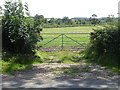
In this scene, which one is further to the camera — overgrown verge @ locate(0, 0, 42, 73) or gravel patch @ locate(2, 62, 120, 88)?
overgrown verge @ locate(0, 0, 42, 73)

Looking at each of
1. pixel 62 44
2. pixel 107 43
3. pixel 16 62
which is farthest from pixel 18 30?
pixel 62 44

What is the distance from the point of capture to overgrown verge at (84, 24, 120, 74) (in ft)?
30.1

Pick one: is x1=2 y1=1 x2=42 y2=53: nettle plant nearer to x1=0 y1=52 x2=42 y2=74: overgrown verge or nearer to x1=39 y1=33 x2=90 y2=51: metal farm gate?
x1=0 y1=52 x2=42 y2=74: overgrown verge

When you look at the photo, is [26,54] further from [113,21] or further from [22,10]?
[113,21]

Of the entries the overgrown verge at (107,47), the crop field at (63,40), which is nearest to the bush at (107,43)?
the overgrown verge at (107,47)

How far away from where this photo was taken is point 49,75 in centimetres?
718

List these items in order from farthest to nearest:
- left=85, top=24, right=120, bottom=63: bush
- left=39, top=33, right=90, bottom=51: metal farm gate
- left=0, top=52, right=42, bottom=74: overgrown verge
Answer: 1. left=39, top=33, right=90, bottom=51: metal farm gate
2. left=85, top=24, right=120, bottom=63: bush
3. left=0, top=52, right=42, bottom=74: overgrown verge

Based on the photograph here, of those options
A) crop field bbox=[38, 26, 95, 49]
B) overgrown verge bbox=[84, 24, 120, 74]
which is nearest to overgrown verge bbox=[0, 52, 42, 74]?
overgrown verge bbox=[84, 24, 120, 74]

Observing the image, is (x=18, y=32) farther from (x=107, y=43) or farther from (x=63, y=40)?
(x=63, y=40)

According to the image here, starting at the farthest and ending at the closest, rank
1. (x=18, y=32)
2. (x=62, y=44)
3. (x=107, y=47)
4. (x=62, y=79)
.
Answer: (x=62, y=44)
(x=18, y=32)
(x=107, y=47)
(x=62, y=79)

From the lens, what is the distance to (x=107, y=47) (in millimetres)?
9570

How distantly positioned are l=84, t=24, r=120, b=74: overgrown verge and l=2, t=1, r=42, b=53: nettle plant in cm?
308

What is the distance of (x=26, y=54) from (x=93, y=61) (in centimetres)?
333

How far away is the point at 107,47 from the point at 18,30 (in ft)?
14.3
